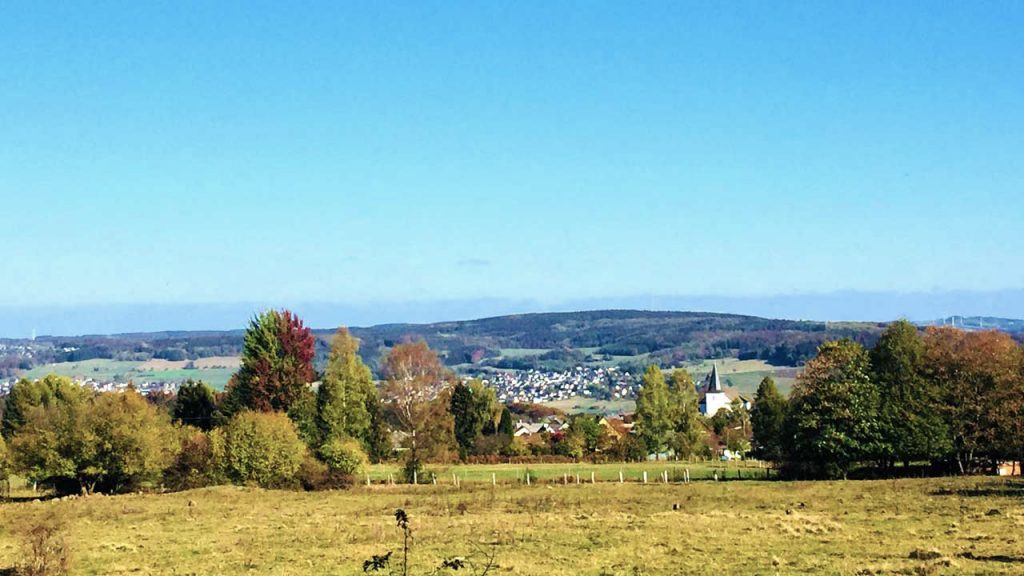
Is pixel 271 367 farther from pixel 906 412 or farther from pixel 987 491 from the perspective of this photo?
pixel 987 491

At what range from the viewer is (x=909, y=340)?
204 feet

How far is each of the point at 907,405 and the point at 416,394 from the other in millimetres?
32281

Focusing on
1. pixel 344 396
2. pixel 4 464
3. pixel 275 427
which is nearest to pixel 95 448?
pixel 4 464

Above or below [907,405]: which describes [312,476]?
below

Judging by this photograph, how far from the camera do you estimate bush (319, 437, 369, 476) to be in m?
60.0

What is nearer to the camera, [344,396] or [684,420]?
[344,396]

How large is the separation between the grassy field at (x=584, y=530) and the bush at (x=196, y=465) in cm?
664

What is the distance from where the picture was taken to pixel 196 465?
5962 cm

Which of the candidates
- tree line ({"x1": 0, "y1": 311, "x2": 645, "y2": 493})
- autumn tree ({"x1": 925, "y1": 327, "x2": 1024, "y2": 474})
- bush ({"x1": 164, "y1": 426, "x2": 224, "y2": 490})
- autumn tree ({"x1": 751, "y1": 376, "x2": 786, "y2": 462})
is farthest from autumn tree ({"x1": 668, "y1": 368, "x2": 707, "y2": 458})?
bush ({"x1": 164, "y1": 426, "x2": 224, "y2": 490})

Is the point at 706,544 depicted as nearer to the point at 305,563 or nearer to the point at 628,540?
the point at 628,540

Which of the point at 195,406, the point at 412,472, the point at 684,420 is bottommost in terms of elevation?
the point at 412,472

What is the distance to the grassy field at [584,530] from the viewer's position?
26266 millimetres

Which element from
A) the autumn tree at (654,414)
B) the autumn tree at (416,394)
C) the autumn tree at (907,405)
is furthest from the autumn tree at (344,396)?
the autumn tree at (907,405)

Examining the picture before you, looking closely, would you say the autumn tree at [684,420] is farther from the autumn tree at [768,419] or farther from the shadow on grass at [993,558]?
the shadow on grass at [993,558]
